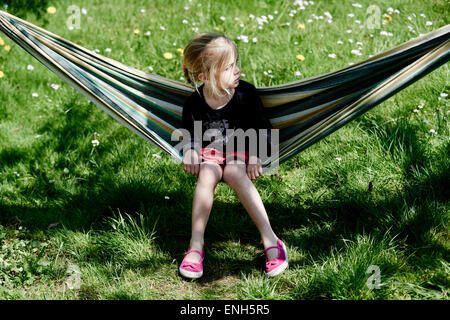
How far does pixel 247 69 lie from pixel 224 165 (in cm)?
149

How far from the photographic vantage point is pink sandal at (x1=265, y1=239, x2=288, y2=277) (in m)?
2.20

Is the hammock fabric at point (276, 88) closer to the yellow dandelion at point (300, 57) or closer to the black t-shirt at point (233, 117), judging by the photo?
the black t-shirt at point (233, 117)

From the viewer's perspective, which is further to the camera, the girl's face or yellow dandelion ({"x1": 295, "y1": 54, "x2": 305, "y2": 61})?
yellow dandelion ({"x1": 295, "y1": 54, "x2": 305, "y2": 61})

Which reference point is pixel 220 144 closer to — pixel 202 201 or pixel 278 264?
pixel 202 201

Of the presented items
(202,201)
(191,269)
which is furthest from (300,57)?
(191,269)

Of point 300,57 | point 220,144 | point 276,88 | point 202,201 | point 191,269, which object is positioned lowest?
point 191,269

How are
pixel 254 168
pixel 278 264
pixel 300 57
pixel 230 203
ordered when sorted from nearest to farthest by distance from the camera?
pixel 278 264, pixel 254 168, pixel 230 203, pixel 300 57

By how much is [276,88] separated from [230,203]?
0.76 m

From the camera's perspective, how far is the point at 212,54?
7.48ft

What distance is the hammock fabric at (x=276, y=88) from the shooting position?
2020 mm

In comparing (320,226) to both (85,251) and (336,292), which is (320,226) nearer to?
(336,292)

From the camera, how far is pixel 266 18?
13.9 ft

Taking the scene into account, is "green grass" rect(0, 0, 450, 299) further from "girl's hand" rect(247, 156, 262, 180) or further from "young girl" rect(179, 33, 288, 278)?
"girl's hand" rect(247, 156, 262, 180)

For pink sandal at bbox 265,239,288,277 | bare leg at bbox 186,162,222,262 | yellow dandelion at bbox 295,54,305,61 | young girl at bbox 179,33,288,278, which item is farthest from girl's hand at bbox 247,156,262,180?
yellow dandelion at bbox 295,54,305,61
